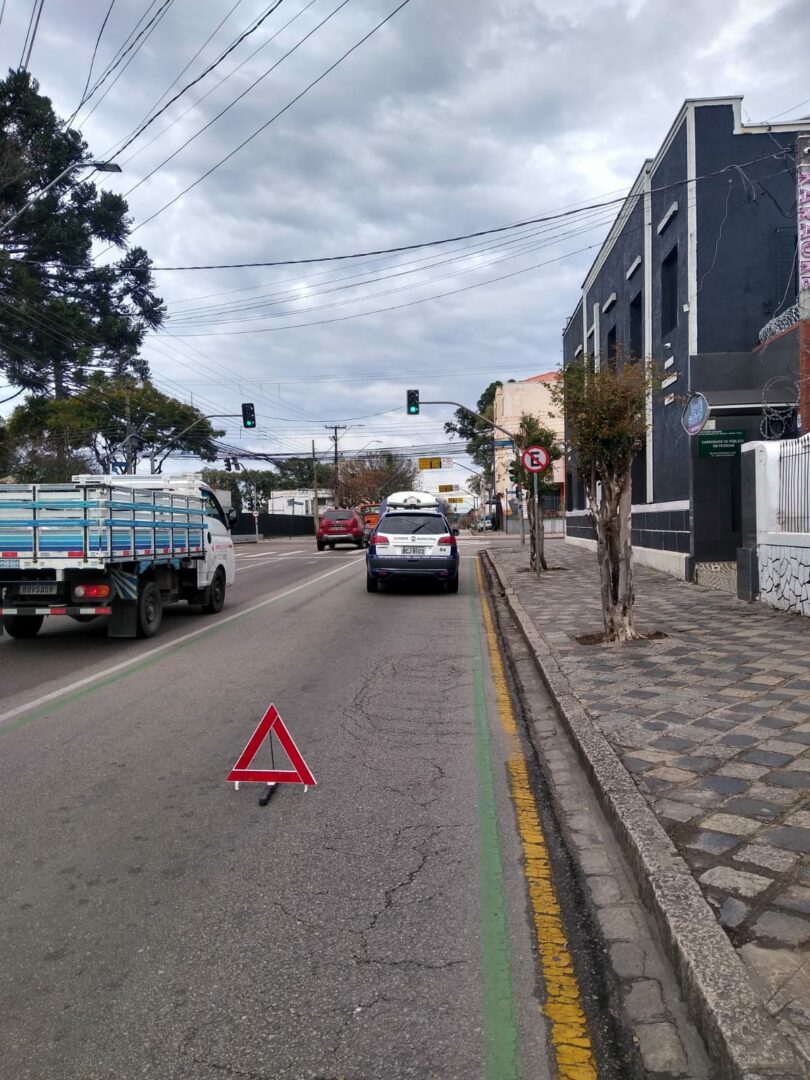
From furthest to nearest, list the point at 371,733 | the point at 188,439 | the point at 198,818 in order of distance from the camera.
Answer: the point at 188,439
the point at 371,733
the point at 198,818

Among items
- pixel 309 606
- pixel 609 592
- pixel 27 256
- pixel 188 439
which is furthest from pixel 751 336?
pixel 188 439

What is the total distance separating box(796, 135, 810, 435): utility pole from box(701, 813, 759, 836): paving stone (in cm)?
860

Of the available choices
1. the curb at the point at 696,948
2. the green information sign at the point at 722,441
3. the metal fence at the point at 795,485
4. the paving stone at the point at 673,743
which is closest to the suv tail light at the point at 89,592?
the curb at the point at 696,948

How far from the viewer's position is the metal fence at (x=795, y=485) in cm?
1083

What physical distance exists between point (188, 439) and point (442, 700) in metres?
47.5

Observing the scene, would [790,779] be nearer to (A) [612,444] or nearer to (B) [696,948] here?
(B) [696,948]

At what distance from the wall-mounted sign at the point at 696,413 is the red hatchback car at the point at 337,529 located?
2334 centimetres

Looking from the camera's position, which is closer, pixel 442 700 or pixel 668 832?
pixel 668 832

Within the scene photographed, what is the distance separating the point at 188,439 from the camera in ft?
171

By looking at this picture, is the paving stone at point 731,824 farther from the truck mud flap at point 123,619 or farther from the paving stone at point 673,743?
the truck mud flap at point 123,619

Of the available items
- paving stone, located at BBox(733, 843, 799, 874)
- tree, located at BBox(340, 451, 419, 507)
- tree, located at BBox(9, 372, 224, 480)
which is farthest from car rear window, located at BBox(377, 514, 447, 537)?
tree, located at BBox(340, 451, 419, 507)

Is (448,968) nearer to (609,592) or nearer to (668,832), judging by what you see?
(668,832)

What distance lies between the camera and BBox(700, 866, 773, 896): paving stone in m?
3.48

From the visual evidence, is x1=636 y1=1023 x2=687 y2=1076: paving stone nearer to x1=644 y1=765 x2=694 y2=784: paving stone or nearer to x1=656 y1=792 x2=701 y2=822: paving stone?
x1=656 y1=792 x2=701 y2=822: paving stone
